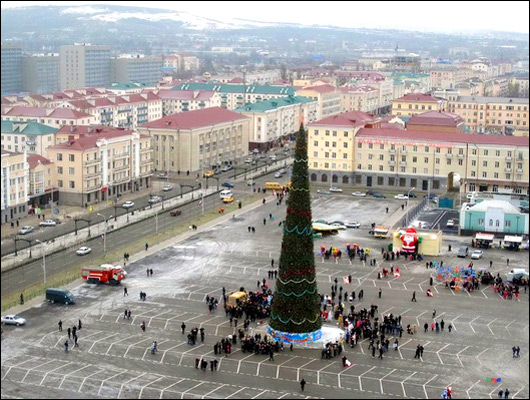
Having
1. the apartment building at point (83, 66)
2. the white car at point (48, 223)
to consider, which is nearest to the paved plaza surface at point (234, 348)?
the white car at point (48, 223)

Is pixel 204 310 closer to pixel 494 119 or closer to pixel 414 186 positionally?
pixel 414 186

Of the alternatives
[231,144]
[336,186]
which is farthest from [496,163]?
[231,144]

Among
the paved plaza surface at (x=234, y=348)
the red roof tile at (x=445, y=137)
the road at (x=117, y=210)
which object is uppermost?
the red roof tile at (x=445, y=137)

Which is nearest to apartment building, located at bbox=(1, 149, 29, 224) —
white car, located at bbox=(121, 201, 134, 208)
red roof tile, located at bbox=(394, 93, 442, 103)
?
white car, located at bbox=(121, 201, 134, 208)

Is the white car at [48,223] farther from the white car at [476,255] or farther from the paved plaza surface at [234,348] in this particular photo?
the white car at [476,255]

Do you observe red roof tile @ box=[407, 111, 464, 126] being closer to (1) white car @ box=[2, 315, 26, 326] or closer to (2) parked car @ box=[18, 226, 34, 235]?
(2) parked car @ box=[18, 226, 34, 235]

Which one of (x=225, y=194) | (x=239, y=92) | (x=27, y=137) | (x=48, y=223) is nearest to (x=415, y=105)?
(x=239, y=92)
